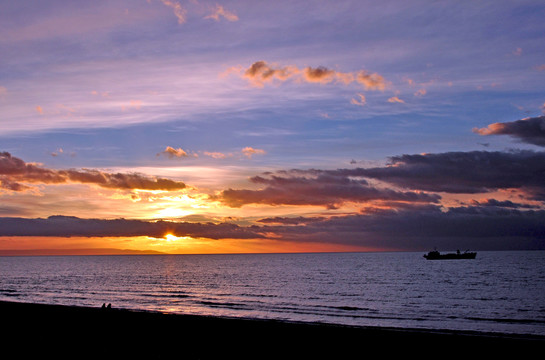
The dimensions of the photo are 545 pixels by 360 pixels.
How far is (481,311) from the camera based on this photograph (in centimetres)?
5050

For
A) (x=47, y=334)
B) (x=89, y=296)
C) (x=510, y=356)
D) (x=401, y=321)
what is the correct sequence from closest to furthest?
(x=510, y=356) → (x=47, y=334) → (x=401, y=321) → (x=89, y=296)

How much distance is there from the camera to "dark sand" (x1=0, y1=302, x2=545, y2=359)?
890 inches

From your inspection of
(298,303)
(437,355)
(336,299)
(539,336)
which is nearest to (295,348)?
(437,355)

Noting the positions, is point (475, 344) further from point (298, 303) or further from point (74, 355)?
point (298, 303)

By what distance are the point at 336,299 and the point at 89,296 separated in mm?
36662

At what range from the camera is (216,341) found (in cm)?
2691

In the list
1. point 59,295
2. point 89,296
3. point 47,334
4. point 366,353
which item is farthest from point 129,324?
point 59,295

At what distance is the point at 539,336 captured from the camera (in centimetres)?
3372

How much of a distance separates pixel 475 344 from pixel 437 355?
460 centimetres

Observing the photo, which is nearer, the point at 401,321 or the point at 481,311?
the point at 401,321

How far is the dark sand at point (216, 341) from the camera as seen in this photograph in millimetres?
22594

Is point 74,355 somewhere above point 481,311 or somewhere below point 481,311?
above

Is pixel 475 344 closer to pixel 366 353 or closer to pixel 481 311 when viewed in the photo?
pixel 366 353

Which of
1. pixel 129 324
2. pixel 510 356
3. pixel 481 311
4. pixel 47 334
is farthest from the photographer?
pixel 481 311
